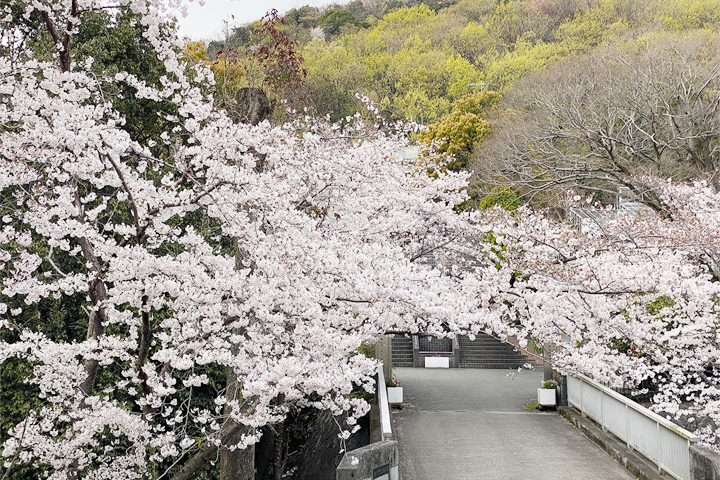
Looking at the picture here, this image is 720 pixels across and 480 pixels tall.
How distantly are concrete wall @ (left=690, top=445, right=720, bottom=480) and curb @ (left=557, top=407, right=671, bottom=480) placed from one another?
1.06 m

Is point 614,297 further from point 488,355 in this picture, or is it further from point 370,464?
point 488,355

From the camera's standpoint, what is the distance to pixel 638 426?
9469 millimetres

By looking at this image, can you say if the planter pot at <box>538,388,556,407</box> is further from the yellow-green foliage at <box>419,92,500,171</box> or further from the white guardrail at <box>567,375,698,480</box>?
the yellow-green foliage at <box>419,92,500,171</box>

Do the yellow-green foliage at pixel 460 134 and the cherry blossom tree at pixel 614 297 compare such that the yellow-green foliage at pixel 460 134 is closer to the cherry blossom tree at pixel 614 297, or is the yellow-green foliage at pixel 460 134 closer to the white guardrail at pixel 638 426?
the white guardrail at pixel 638 426

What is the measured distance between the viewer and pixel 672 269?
8.20 meters

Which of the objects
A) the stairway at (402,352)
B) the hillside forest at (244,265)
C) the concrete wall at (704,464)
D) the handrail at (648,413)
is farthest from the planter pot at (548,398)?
the stairway at (402,352)

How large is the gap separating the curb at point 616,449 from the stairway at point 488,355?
789 cm

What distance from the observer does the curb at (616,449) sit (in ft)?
28.8

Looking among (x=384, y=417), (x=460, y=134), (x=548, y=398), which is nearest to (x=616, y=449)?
(x=548, y=398)

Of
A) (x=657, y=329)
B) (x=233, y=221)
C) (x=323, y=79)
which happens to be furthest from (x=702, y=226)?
(x=323, y=79)

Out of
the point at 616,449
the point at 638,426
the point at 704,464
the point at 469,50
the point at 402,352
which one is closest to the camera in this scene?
the point at 704,464

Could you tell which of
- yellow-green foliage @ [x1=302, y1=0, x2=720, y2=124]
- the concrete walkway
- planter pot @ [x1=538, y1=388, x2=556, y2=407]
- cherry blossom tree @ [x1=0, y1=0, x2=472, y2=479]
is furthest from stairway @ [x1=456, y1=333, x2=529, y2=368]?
yellow-green foliage @ [x1=302, y1=0, x2=720, y2=124]

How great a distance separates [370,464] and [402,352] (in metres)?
15.1

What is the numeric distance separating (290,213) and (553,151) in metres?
18.1
